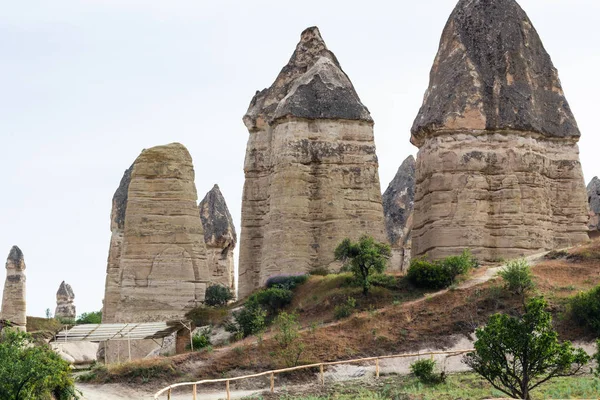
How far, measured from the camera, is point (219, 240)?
6134 centimetres

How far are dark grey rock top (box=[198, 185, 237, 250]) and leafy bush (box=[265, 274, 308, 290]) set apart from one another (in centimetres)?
2165

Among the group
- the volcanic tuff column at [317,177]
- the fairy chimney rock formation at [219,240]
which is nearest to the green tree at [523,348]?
the volcanic tuff column at [317,177]

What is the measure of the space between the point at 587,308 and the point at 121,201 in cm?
2921

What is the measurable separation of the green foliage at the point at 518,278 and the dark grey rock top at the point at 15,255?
Result: 3143cm

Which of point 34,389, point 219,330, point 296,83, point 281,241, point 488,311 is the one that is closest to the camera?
point 34,389

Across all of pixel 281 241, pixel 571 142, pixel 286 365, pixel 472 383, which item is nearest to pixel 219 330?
pixel 281 241

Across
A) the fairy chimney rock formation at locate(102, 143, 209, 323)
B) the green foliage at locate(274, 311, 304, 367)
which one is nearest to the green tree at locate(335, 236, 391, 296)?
the green foliage at locate(274, 311, 304, 367)

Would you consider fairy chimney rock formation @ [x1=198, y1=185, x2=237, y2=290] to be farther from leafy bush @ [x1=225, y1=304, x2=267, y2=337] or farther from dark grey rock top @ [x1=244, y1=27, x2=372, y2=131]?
leafy bush @ [x1=225, y1=304, x2=267, y2=337]

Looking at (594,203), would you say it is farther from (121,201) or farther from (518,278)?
(518,278)

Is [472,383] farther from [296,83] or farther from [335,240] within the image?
[296,83]

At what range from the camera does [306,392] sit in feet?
89.7

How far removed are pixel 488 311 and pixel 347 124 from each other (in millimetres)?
11939

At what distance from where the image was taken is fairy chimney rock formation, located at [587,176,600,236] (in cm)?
5841

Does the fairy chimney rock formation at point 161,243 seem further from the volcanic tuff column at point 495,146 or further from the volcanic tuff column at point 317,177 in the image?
the volcanic tuff column at point 495,146
